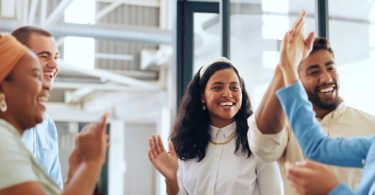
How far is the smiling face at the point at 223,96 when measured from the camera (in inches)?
91.4

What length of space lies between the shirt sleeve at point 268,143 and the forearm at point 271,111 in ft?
0.07

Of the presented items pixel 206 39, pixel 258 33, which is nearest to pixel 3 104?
pixel 258 33

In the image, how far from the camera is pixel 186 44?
417 centimetres

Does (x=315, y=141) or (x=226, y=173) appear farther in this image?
(x=226, y=173)

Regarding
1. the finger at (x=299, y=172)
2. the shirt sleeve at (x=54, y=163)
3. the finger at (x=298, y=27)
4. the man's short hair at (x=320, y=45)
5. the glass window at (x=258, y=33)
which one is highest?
the glass window at (x=258, y=33)

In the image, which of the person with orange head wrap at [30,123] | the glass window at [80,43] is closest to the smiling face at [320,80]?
the person with orange head wrap at [30,123]

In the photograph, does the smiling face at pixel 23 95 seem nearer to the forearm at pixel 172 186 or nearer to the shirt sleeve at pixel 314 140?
the shirt sleeve at pixel 314 140

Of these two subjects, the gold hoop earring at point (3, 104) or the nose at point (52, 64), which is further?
the nose at point (52, 64)

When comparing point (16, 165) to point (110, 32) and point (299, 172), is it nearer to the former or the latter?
point (299, 172)

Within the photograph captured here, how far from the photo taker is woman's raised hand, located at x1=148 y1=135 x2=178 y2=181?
2.09 m

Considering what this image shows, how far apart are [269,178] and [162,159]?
1.39 feet

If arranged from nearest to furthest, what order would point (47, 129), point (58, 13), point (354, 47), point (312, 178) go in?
point (312, 178) < point (47, 129) < point (354, 47) < point (58, 13)

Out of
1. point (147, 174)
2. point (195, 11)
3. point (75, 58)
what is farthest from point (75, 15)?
point (147, 174)

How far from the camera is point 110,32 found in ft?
20.5
